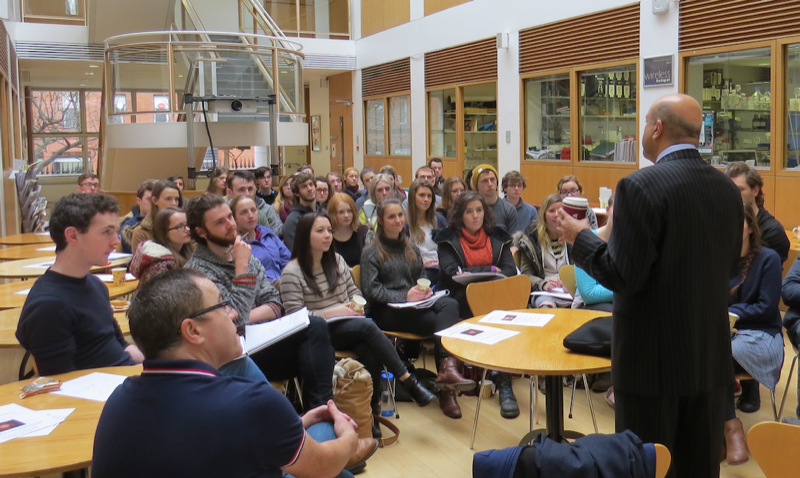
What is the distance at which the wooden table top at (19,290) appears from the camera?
4.27 meters

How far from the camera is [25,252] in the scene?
614cm

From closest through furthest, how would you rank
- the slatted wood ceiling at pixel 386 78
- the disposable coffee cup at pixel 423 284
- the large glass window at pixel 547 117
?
1. the disposable coffee cup at pixel 423 284
2. the large glass window at pixel 547 117
3. the slatted wood ceiling at pixel 386 78

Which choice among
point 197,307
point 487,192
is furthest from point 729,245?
point 487,192

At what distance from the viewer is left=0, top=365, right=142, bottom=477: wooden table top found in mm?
1965

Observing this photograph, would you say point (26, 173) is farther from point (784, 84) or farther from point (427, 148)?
point (784, 84)

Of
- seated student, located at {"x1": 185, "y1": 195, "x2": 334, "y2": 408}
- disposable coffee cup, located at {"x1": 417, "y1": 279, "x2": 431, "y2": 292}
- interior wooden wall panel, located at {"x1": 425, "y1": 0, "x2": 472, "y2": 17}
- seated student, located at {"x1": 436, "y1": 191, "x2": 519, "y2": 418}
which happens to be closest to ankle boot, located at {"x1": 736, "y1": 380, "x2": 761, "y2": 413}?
seated student, located at {"x1": 436, "y1": 191, "x2": 519, "y2": 418}

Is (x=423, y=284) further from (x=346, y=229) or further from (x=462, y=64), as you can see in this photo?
(x=462, y=64)

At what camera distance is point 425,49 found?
13.1 meters

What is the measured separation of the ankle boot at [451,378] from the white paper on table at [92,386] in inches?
82.2

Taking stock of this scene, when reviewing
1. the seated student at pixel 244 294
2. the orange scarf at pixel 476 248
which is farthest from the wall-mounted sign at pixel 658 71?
the seated student at pixel 244 294

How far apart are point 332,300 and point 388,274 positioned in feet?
1.87

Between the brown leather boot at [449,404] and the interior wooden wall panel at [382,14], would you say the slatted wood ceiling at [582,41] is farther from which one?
the brown leather boot at [449,404]

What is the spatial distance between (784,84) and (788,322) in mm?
4072

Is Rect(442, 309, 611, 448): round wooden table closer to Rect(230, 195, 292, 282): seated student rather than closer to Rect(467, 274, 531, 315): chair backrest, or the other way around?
Rect(467, 274, 531, 315): chair backrest
